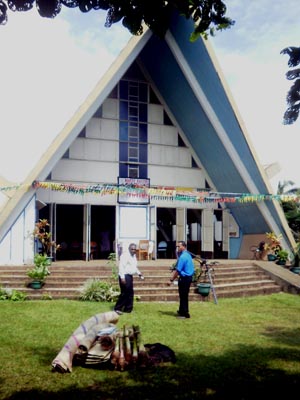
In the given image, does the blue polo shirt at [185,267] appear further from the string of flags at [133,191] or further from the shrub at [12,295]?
the string of flags at [133,191]

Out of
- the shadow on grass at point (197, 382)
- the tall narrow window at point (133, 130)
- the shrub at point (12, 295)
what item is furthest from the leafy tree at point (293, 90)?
the tall narrow window at point (133, 130)

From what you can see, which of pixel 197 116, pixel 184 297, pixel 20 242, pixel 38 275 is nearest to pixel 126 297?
pixel 184 297

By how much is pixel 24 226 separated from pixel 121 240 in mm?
4441

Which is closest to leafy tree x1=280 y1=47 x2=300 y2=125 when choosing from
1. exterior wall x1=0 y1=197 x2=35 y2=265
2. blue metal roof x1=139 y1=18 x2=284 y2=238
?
exterior wall x1=0 y1=197 x2=35 y2=265

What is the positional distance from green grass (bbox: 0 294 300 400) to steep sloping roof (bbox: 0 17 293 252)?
19.9 feet

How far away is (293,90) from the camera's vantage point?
9.27 feet

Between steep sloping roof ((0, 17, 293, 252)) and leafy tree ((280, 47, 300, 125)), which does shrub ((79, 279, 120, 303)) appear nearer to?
steep sloping roof ((0, 17, 293, 252))

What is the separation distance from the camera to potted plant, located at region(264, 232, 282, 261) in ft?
55.2

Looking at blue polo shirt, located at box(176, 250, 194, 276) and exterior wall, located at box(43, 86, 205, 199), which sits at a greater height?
exterior wall, located at box(43, 86, 205, 199)

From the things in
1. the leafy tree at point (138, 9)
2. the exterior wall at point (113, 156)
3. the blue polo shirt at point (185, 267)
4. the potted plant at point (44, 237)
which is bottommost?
the blue polo shirt at point (185, 267)

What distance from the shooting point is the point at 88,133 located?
1772cm

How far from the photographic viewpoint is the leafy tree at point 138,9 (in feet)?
9.82

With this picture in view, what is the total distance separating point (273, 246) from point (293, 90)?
1489 centimetres

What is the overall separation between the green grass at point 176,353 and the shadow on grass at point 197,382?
0.04 feet
